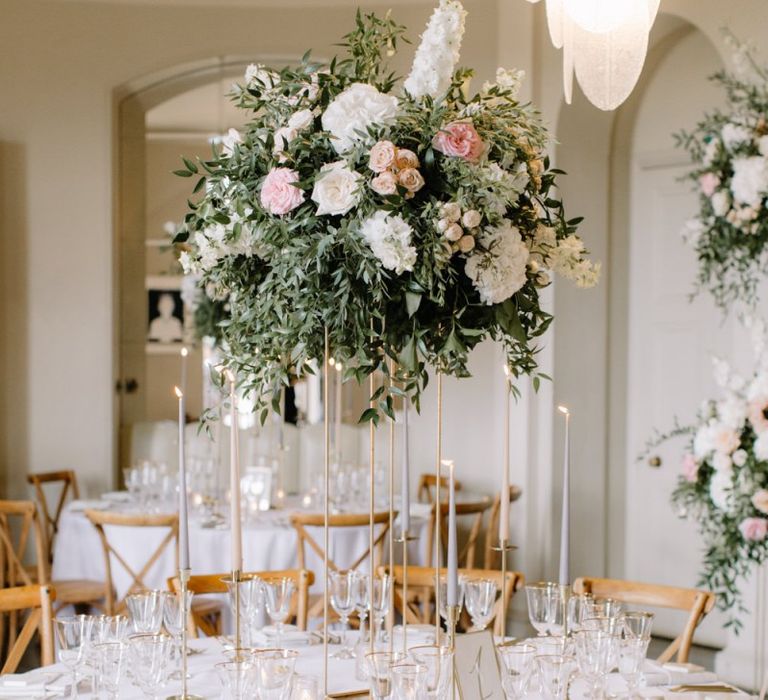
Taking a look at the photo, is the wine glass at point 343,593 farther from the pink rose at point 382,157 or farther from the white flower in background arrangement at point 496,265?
the pink rose at point 382,157

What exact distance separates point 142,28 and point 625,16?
15.1 feet

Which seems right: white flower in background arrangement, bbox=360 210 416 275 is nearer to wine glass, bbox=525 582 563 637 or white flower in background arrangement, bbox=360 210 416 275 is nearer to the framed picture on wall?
wine glass, bbox=525 582 563 637

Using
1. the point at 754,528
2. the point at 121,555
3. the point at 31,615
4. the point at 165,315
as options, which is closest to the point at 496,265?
the point at 31,615

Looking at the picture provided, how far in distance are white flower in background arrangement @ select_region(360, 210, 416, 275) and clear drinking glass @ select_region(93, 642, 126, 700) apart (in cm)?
101

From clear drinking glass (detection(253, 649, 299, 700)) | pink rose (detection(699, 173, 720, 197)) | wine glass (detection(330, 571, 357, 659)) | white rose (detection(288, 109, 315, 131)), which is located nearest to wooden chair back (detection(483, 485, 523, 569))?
pink rose (detection(699, 173, 720, 197))

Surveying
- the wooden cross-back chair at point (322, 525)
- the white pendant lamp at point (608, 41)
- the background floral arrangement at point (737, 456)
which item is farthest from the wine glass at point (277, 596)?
the background floral arrangement at point (737, 456)

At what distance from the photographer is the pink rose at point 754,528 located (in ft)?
14.0

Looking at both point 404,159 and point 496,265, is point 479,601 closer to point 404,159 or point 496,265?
point 496,265

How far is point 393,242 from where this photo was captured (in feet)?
6.48

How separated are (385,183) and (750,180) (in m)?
3.20

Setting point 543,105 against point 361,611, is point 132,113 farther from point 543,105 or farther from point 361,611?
point 361,611

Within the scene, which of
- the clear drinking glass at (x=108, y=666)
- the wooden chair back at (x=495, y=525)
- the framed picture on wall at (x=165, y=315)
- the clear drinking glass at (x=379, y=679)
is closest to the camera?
the clear drinking glass at (x=379, y=679)

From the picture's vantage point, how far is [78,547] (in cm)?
570

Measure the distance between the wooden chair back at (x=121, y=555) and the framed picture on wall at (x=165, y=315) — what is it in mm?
2202
